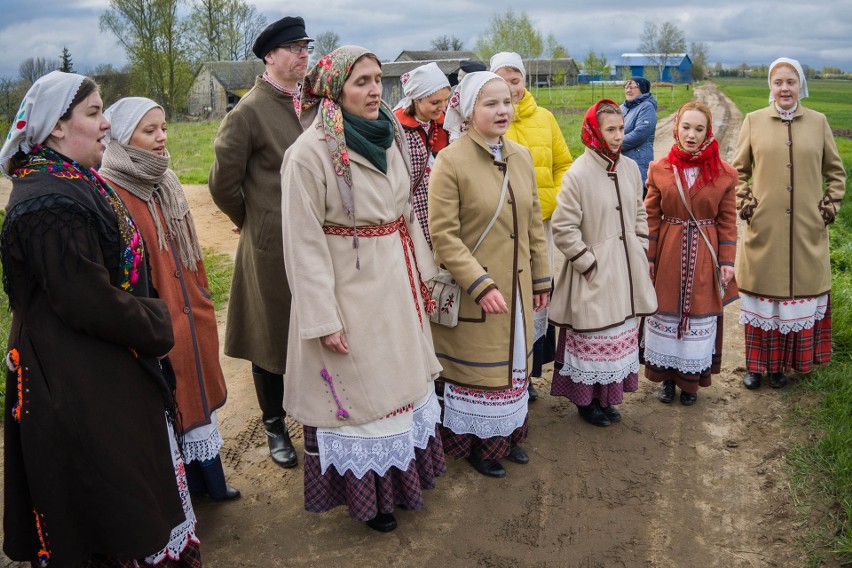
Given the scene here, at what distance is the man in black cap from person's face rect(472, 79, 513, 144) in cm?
98

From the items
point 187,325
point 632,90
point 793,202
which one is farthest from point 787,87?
point 187,325

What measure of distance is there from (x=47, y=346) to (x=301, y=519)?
1.63 meters

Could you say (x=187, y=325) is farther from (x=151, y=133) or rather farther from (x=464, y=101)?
(x=464, y=101)

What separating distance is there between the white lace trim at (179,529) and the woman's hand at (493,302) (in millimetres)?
1518

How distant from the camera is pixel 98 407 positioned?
2312 millimetres

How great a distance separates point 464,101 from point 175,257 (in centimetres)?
162

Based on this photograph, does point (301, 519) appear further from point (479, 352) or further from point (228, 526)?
point (479, 352)

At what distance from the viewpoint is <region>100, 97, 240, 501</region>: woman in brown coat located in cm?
309

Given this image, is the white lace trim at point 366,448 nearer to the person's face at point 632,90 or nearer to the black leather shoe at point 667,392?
the black leather shoe at point 667,392

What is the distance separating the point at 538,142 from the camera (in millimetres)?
4684

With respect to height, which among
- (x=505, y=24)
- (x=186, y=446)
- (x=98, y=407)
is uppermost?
(x=505, y=24)

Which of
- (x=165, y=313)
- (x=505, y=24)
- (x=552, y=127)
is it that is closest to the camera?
(x=165, y=313)

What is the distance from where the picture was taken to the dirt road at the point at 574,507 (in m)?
3.18

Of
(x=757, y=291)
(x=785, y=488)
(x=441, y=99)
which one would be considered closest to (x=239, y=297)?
(x=441, y=99)
